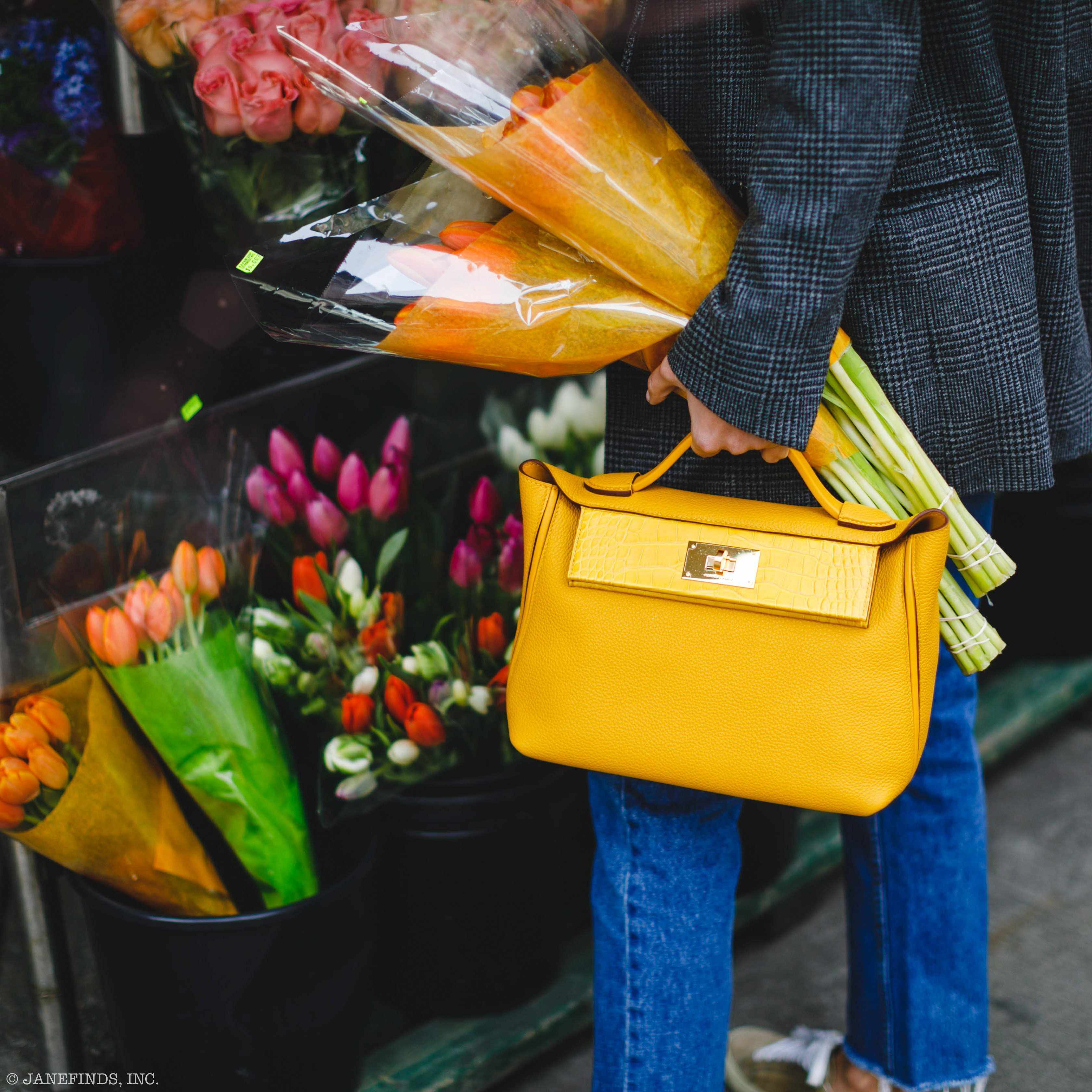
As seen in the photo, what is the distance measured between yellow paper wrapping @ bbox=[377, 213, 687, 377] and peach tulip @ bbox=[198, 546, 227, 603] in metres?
0.43

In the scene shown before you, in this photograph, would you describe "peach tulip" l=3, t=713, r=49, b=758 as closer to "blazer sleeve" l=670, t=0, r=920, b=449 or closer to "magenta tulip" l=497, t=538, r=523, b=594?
"magenta tulip" l=497, t=538, r=523, b=594

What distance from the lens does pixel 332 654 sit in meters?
1.47

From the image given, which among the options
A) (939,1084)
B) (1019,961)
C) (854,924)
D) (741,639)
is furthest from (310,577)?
(1019,961)

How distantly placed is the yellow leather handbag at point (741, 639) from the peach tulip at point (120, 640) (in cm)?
49

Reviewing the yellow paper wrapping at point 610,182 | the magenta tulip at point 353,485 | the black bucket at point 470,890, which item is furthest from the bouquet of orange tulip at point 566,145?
the black bucket at point 470,890

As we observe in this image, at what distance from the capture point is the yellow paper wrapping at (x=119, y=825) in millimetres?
1309

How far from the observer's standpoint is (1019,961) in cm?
206

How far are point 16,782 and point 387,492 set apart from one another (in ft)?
1.88

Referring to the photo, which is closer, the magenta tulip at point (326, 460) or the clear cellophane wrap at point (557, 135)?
the clear cellophane wrap at point (557, 135)

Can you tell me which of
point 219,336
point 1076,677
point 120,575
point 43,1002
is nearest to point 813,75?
point 120,575

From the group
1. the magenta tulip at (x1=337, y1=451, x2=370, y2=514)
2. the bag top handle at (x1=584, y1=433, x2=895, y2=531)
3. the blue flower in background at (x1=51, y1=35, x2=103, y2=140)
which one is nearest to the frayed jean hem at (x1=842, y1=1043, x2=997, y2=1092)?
the bag top handle at (x1=584, y1=433, x2=895, y2=531)

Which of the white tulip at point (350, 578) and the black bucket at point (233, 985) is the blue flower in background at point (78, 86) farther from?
the black bucket at point (233, 985)

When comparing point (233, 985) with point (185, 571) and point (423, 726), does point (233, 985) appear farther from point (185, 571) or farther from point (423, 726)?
point (185, 571)

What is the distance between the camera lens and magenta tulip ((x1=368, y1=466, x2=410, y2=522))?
1.52 metres
